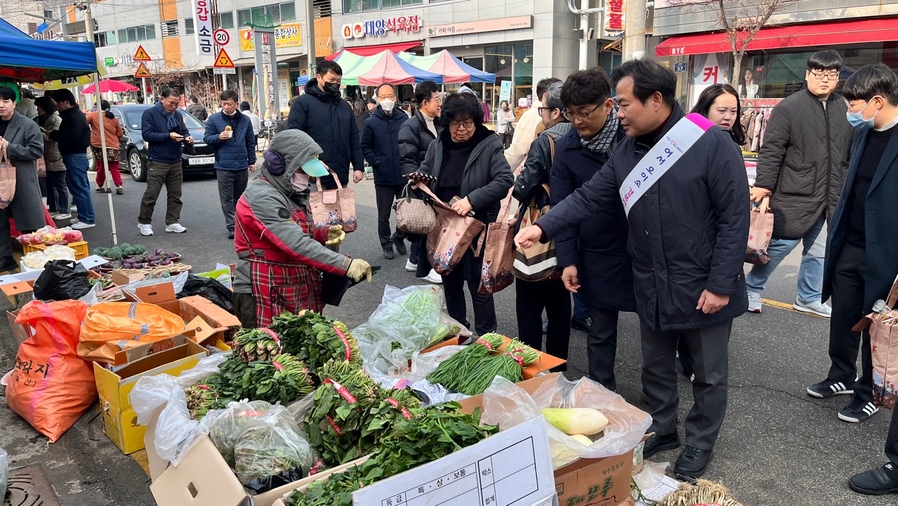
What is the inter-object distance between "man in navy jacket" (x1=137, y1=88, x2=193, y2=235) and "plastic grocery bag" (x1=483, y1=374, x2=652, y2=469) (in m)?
6.90

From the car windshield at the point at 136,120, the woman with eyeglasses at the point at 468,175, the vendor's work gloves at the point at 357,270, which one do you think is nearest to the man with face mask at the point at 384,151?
the woman with eyeglasses at the point at 468,175

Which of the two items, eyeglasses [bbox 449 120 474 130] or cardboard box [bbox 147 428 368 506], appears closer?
cardboard box [bbox 147 428 368 506]

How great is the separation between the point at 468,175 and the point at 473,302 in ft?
2.99

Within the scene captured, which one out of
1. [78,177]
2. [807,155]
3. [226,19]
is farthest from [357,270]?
[226,19]

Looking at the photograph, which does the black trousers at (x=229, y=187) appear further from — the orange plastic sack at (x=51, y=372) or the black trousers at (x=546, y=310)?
the black trousers at (x=546, y=310)

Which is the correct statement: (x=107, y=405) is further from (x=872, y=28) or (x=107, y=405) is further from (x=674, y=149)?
(x=872, y=28)

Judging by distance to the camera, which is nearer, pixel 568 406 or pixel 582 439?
pixel 582 439

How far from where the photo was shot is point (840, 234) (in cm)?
362

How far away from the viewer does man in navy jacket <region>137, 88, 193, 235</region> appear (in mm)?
8242

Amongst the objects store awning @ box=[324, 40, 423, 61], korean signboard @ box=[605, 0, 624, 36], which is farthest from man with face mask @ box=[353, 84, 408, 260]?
store awning @ box=[324, 40, 423, 61]

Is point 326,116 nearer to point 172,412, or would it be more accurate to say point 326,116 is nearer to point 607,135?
point 607,135

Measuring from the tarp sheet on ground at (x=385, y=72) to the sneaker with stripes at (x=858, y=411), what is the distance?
14280 millimetres

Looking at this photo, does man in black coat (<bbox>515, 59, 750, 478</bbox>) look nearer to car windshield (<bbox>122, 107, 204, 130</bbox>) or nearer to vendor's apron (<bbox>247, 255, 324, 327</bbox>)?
vendor's apron (<bbox>247, 255, 324, 327</bbox>)

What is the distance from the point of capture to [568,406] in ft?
9.61
